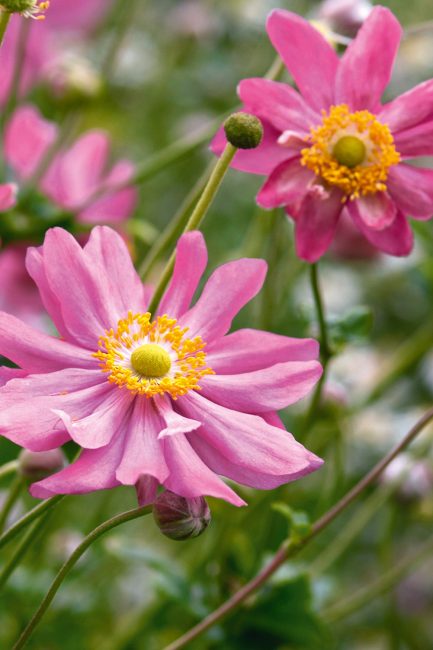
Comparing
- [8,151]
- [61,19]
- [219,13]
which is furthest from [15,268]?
[219,13]

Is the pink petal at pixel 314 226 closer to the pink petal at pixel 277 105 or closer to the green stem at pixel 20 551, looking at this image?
the pink petal at pixel 277 105

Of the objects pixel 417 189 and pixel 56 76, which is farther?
pixel 56 76

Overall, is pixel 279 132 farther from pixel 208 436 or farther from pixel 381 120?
pixel 208 436

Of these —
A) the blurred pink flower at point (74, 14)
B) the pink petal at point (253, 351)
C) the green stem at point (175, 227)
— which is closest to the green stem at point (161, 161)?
the green stem at point (175, 227)

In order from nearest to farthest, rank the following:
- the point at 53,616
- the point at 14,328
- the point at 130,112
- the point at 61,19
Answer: the point at 14,328 < the point at 53,616 < the point at 61,19 < the point at 130,112

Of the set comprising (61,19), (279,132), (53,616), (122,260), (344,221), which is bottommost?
(53,616)

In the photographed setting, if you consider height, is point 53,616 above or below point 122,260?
below

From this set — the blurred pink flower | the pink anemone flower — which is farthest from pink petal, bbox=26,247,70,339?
the blurred pink flower

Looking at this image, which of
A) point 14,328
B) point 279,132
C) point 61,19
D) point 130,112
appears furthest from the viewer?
point 130,112
